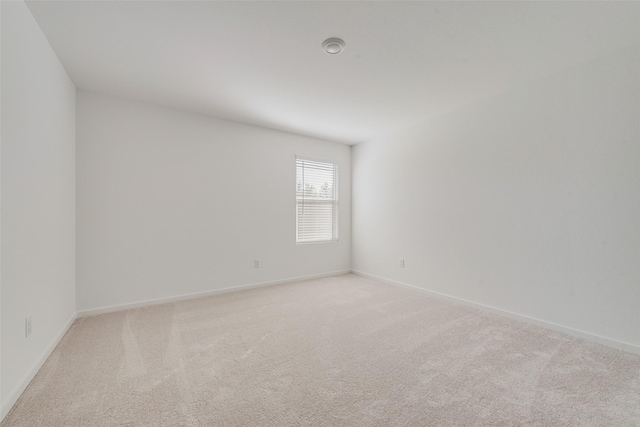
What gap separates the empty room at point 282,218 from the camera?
163 centimetres

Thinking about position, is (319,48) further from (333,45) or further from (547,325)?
(547,325)

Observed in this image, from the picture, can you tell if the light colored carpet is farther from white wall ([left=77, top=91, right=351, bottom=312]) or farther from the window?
the window

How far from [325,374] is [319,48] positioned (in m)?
2.40

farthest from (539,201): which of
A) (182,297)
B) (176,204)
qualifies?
(182,297)

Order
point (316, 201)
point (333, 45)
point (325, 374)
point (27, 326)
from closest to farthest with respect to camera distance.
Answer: point (27, 326)
point (325, 374)
point (333, 45)
point (316, 201)

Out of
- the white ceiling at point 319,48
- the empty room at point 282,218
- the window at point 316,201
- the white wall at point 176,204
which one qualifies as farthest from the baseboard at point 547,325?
the white ceiling at point 319,48

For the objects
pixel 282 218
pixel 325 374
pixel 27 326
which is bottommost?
pixel 325 374

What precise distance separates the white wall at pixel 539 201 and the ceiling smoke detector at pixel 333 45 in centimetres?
193

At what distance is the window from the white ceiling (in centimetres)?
147

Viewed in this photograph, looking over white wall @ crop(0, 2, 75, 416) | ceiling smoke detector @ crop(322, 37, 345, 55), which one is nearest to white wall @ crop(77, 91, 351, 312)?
white wall @ crop(0, 2, 75, 416)

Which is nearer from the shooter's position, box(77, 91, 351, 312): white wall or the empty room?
the empty room

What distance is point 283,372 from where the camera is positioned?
1865 mm

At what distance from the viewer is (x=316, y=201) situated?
459 cm

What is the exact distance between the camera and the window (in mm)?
4414
